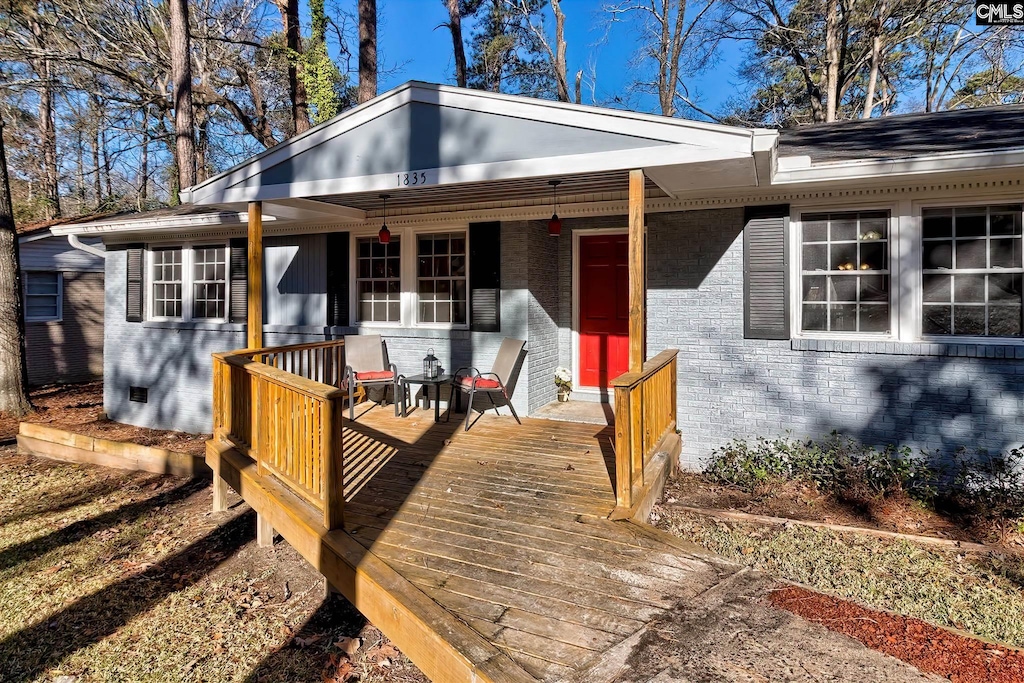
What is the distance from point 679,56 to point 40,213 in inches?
797

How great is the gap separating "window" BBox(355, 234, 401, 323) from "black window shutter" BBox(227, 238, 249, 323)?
205 centimetres

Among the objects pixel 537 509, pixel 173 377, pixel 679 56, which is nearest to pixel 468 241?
pixel 537 509

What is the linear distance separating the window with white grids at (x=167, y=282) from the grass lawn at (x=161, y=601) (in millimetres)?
3762

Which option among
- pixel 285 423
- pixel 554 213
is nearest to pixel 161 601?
pixel 285 423

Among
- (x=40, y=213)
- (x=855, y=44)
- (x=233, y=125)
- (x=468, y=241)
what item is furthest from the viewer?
(x=233, y=125)

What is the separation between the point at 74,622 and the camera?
4.21 m

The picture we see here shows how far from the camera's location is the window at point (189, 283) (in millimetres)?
9141

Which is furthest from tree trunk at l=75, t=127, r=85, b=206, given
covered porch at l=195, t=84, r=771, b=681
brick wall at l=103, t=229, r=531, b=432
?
covered porch at l=195, t=84, r=771, b=681

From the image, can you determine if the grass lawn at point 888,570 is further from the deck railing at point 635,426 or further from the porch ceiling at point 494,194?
the porch ceiling at point 494,194

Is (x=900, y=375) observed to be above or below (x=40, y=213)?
below

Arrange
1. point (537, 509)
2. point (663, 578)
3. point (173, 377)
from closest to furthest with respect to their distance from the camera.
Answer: point (663, 578) < point (537, 509) < point (173, 377)

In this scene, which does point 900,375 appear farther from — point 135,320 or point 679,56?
point 679,56

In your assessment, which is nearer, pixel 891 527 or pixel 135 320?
pixel 891 527

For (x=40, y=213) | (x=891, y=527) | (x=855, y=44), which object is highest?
(x=855, y=44)
